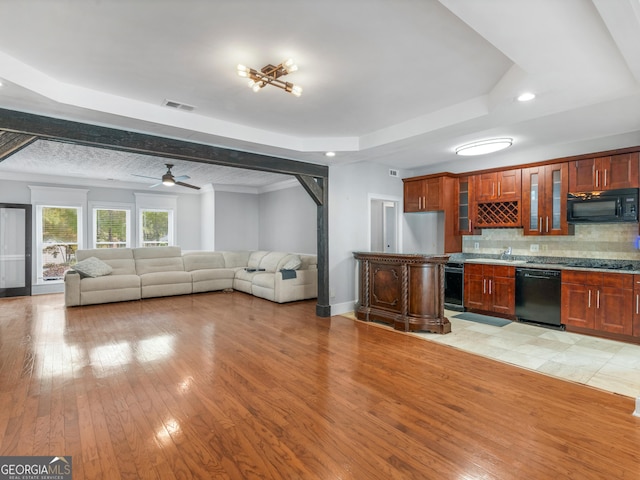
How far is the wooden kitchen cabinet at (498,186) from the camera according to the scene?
5381 mm

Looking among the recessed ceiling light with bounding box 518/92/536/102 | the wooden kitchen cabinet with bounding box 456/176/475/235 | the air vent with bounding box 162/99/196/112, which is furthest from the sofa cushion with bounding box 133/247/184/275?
the recessed ceiling light with bounding box 518/92/536/102

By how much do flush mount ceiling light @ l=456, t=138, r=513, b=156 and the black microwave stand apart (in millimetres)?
1212

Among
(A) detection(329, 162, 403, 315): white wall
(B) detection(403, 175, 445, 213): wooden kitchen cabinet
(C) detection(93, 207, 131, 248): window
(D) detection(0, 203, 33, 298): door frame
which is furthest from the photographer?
(C) detection(93, 207, 131, 248): window

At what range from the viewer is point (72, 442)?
2.21 m

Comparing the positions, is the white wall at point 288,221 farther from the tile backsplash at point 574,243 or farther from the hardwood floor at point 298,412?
the hardwood floor at point 298,412

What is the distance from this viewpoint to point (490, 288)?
539 cm

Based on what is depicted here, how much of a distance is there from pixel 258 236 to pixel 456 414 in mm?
8018

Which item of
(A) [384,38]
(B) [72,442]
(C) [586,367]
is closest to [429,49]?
(A) [384,38]

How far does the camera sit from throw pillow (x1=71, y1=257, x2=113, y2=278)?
6.57 meters

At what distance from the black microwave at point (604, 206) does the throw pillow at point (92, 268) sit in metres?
8.21

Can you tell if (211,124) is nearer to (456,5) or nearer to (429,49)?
(429,49)

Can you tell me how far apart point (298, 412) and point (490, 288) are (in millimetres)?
4056

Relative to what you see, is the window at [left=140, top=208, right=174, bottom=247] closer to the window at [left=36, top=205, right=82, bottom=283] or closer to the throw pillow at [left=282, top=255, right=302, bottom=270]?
the window at [left=36, top=205, right=82, bottom=283]

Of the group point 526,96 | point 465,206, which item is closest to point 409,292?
point 465,206
